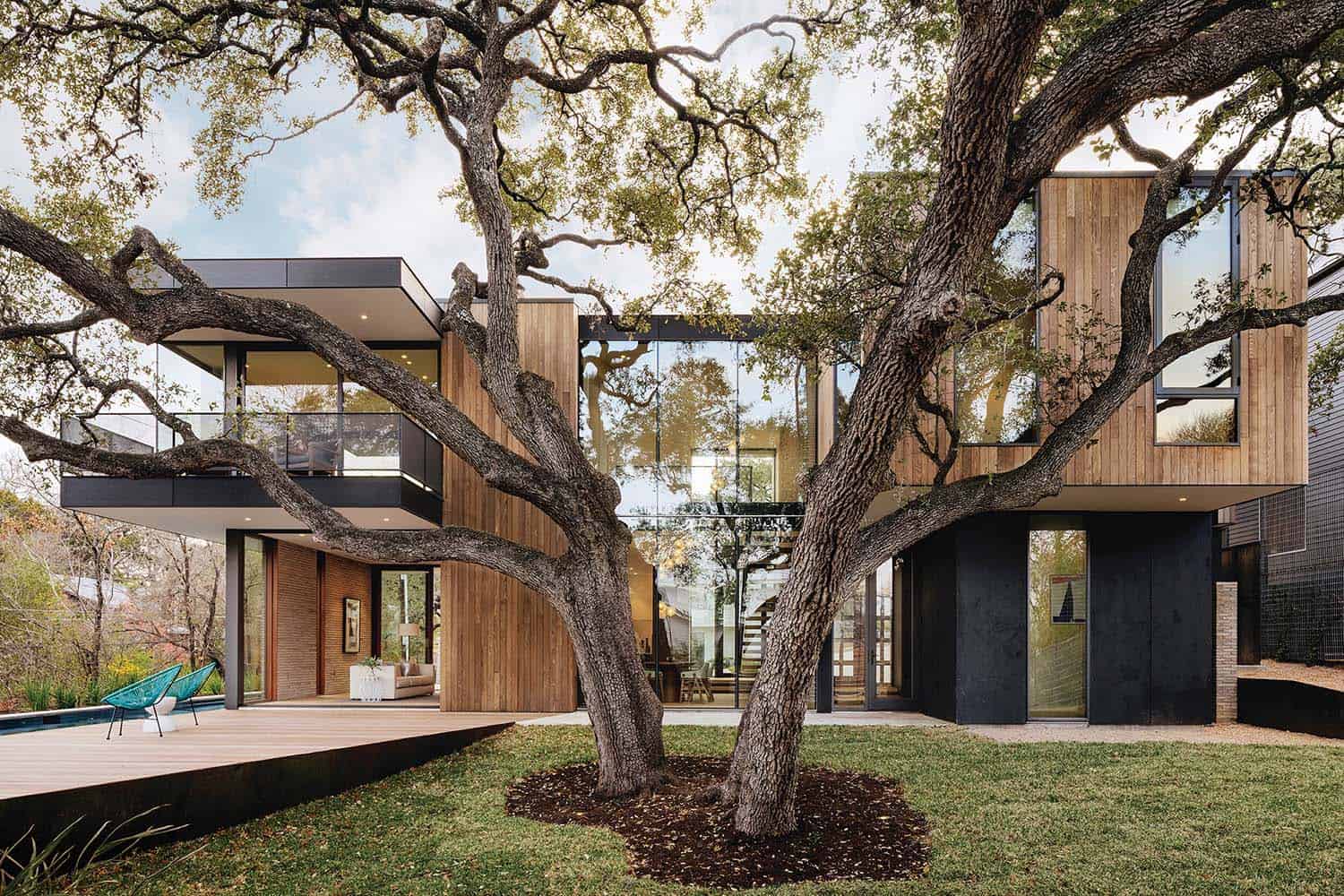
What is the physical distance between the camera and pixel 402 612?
14.9 m

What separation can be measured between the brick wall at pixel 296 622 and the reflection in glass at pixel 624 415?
17.2ft

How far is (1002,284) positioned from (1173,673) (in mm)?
5532

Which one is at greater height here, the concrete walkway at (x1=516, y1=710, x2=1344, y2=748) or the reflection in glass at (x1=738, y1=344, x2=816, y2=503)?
the reflection in glass at (x1=738, y1=344, x2=816, y2=503)

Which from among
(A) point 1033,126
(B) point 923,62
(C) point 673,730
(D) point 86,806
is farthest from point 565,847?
(B) point 923,62

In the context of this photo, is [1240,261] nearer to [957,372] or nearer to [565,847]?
[957,372]

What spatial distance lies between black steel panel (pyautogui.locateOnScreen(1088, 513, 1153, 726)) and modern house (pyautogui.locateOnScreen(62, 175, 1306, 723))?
0.03 meters

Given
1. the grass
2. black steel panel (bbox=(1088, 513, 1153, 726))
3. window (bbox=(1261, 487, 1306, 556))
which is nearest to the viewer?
the grass

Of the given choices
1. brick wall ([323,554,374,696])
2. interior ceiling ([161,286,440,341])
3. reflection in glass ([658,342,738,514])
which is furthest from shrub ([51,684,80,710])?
reflection in glass ([658,342,738,514])

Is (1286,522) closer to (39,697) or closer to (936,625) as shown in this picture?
(936,625)

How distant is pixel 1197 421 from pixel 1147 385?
0.79 metres

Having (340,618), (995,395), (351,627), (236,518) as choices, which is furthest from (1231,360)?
(351,627)

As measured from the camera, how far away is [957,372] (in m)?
9.36

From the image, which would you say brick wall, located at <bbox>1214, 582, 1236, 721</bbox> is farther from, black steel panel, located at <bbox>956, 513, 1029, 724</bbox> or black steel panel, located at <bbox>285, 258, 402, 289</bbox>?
black steel panel, located at <bbox>285, 258, 402, 289</bbox>

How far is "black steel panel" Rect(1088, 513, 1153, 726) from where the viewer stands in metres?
9.96
